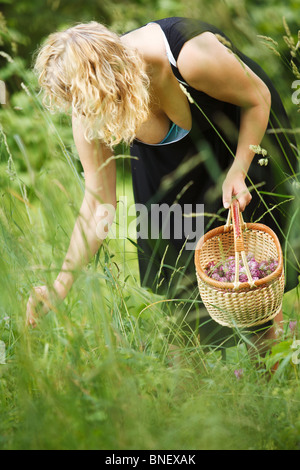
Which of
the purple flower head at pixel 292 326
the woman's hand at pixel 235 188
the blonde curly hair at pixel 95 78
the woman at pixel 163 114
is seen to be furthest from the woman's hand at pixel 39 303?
the purple flower head at pixel 292 326

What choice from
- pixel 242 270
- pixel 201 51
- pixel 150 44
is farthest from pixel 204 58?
pixel 242 270

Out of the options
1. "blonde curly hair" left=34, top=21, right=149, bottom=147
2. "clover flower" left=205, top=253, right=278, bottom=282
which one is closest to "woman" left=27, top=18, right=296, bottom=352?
"blonde curly hair" left=34, top=21, right=149, bottom=147

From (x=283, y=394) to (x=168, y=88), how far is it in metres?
A: 0.93

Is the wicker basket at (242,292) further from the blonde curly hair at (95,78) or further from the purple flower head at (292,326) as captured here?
the blonde curly hair at (95,78)

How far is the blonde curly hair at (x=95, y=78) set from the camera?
1354 mm

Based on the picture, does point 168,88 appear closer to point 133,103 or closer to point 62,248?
point 133,103

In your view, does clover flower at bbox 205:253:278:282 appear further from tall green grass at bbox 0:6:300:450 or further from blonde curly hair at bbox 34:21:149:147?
blonde curly hair at bbox 34:21:149:147

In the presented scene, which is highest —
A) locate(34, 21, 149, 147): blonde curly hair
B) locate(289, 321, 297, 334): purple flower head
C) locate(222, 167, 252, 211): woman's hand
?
locate(34, 21, 149, 147): blonde curly hair

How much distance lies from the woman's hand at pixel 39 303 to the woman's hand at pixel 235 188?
562 millimetres

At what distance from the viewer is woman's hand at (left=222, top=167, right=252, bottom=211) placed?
1515mm

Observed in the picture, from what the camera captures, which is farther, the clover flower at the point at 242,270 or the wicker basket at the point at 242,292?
the clover flower at the point at 242,270

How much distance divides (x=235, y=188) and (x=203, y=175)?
0.98 ft

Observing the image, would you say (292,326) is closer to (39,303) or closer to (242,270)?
(242,270)

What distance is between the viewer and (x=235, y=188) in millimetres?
1545
